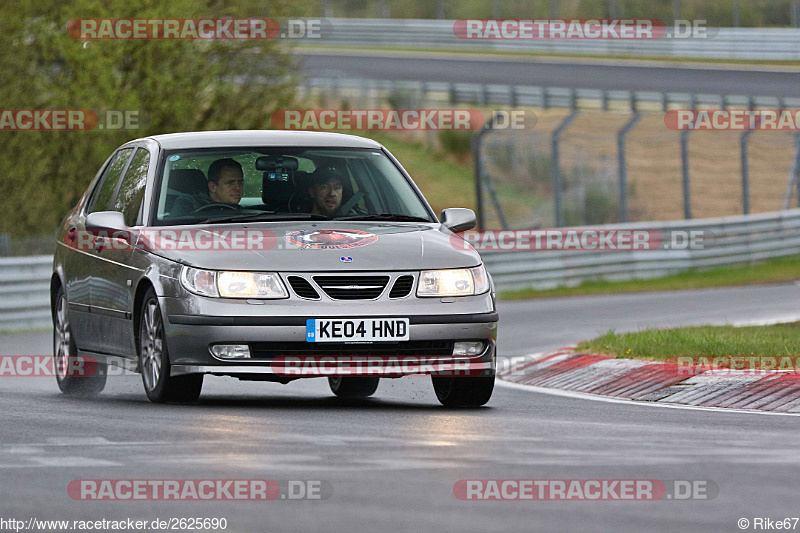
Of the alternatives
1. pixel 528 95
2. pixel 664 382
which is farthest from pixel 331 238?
pixel 528 95

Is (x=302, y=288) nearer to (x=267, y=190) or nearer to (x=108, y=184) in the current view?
(x=267, y=190)

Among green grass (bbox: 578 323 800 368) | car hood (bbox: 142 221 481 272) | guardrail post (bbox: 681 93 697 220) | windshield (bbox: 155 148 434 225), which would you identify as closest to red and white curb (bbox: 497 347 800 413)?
green grass (bbox: 578 323 800 368)

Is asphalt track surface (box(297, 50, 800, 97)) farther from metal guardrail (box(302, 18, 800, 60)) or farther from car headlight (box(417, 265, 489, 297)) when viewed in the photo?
car headlight (box(417, 265, 489, 297))

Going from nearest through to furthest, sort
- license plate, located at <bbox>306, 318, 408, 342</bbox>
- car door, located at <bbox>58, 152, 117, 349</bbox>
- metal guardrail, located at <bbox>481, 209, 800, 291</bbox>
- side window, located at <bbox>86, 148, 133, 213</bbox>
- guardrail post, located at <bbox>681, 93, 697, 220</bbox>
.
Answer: license plate, located at <bbox>306, 318, 408, 342</bbox> < car door, located at <bbox>58, 152, 117, 349</bbox> < side window, located at <bbox>86, 148, 133, 213</bbox> < metal guardrail, located at <bbox>481, 209, 800, 291</bbox> < guardrail post, located at <bbox>681, 93, 697, 220</bbox>

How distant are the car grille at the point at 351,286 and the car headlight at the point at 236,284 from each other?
0.77ft

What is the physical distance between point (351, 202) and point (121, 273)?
1.51m

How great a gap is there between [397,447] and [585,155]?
2973 cm

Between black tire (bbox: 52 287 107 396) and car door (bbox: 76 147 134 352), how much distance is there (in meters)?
0.28

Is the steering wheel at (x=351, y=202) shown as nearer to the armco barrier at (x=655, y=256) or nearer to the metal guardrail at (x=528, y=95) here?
the armco barrier at (x=655, y=256)

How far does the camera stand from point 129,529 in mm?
6176

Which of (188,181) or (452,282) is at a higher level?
(188,181)

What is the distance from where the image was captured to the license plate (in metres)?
9.89

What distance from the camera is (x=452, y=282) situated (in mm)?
10242

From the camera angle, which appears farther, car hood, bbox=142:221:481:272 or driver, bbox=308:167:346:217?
driver, bbox=308:167:346:217
